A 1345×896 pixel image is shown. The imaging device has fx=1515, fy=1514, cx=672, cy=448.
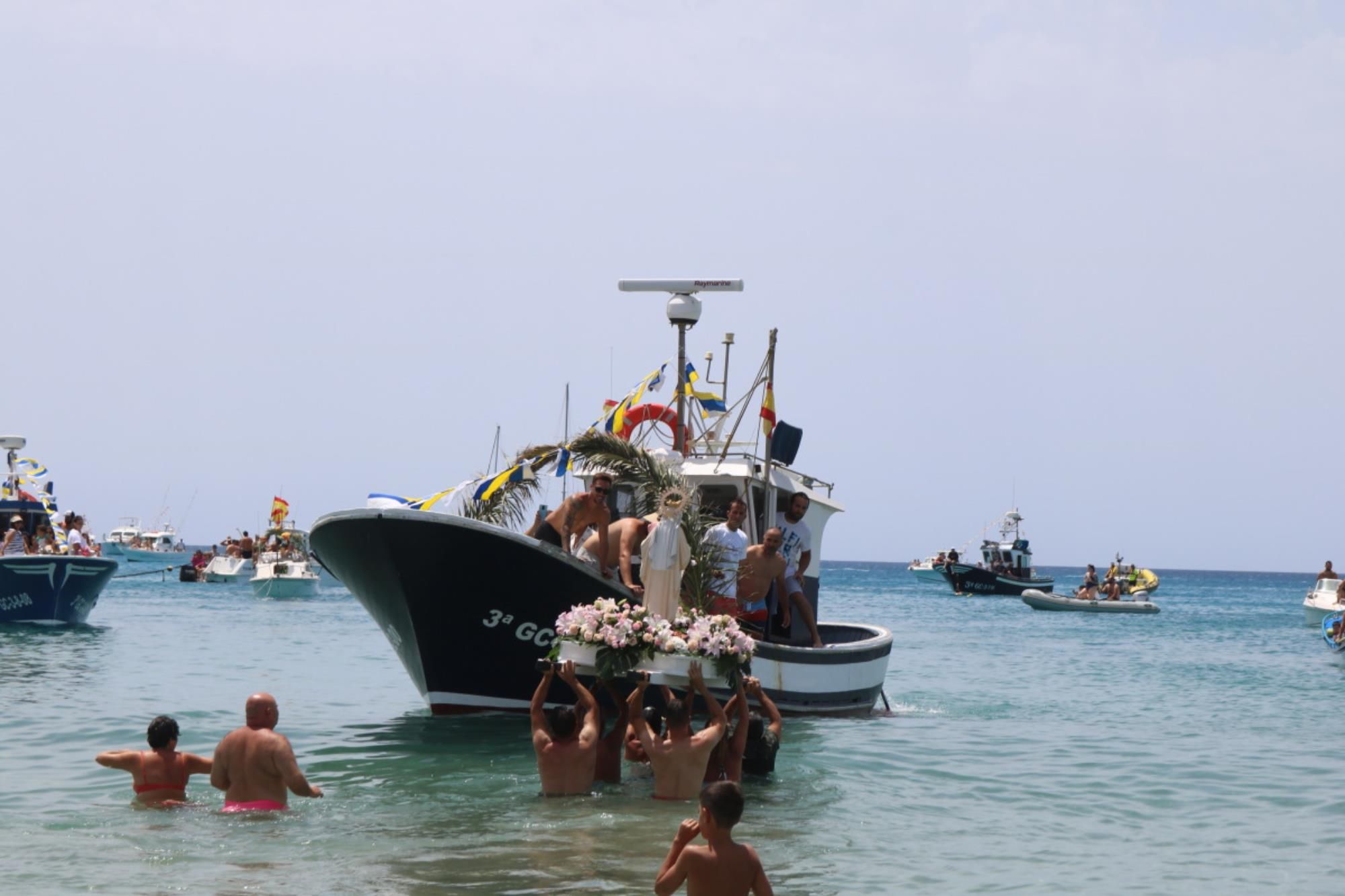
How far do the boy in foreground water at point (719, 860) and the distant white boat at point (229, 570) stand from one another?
67.2 m

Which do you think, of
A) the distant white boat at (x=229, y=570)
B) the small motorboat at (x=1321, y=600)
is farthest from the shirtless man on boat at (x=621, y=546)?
the distant white boat at (x=229, y=570)

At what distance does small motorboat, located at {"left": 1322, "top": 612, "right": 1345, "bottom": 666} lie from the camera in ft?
105

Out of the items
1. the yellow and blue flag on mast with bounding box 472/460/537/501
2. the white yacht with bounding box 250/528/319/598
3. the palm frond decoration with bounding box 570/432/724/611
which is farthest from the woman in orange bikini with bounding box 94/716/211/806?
the white yacht with bounding box 250/528/319/598

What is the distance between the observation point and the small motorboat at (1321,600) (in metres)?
44.5

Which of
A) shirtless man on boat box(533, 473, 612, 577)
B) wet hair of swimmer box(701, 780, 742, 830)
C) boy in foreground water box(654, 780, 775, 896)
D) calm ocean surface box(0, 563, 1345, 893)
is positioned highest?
shirtless man on boat box(533, 473, 612, 577)

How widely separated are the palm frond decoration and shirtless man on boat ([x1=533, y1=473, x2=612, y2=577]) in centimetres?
35

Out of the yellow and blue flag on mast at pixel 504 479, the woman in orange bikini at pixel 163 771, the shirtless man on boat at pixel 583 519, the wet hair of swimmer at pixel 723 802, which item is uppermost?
the yellow and blue flag on mast at pixel 504 479

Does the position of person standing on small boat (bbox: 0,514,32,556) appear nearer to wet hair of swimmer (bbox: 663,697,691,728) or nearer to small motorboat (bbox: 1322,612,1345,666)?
wet hair of swimmer (bbox: 663,697,691,728)

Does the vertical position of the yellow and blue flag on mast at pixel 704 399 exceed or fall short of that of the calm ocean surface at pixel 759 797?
it exceeds it

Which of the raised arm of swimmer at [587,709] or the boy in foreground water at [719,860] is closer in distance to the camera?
the boy in foreground water at [719,860]

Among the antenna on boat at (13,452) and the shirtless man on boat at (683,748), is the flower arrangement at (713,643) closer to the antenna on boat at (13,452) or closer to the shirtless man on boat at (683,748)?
the shirtless man on boat at (683,748)

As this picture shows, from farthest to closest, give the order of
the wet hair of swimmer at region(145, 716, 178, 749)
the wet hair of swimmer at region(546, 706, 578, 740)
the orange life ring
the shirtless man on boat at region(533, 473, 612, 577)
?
the orange life ring < the shirtless man on boat at region(533, 473, 612, 577) < the wet hair of swimmer at region(546, 706, 578, 740) < the wet hair of swimmer at region(145, 716, 178, 749)

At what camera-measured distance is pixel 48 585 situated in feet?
103

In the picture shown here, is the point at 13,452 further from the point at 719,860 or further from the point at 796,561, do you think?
the point at 719,860
